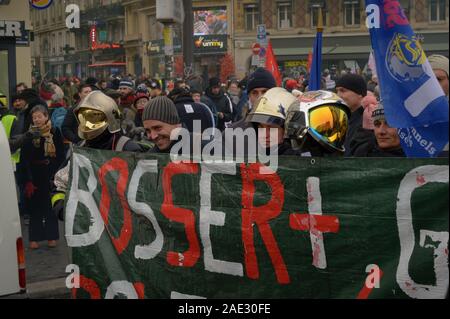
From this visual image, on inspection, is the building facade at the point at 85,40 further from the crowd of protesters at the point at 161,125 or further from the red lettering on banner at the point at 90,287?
the red lettering on banner at the point at 90,287

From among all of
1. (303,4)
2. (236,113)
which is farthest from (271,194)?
(303,4)

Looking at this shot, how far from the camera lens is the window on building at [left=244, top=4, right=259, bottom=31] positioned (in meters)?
48.5

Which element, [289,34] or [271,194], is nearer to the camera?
[271,194]

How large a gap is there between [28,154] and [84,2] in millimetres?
53110

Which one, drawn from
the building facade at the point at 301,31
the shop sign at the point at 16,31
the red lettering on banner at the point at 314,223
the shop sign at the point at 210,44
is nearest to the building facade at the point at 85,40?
the shop sign at the point at 210,44

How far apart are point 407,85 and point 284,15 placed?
45.3 meters

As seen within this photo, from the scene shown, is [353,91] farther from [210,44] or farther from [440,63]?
[210,44]

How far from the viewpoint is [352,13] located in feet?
149

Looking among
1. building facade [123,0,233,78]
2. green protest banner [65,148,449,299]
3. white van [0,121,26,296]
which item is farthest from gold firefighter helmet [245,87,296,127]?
building facade [123,0,233,78]

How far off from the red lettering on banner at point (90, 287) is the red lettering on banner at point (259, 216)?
1244 millimetres

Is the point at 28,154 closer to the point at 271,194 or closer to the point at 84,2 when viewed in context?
the point at 271,194

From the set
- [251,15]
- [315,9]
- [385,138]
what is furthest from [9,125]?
[251,15]

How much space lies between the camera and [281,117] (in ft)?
15.7

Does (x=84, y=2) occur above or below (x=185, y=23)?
above
